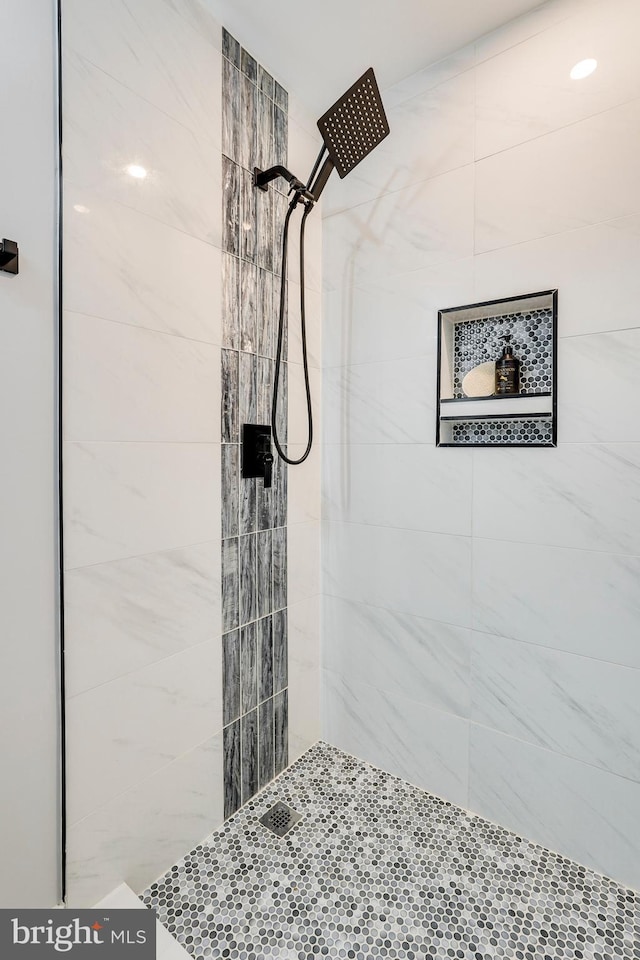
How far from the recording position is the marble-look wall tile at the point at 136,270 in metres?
0.99

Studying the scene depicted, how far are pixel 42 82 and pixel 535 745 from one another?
1.93 meters

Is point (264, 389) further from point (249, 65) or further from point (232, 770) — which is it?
point (232, 770)

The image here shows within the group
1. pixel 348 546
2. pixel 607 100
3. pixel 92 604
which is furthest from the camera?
pixel 348 546

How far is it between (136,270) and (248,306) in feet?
1.23

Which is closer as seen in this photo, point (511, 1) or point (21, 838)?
point (21, 838)

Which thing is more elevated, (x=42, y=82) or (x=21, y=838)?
(x=42, y=82)

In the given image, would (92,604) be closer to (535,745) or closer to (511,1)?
(535,745)

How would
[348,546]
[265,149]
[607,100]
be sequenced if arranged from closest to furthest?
1. [607,100]
2. [265,149]
3. [348,546]

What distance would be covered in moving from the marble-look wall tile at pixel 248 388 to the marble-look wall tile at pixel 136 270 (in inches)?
4.8

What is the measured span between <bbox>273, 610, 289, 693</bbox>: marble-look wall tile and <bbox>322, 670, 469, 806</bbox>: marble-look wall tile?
24 cm

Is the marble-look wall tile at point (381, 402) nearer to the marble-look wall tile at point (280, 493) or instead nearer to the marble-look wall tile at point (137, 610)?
the marble-look wall tile at point (280, 493)

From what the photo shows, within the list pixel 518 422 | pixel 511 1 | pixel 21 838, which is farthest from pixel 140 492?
pixel 511 1

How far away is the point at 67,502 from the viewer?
99 cm

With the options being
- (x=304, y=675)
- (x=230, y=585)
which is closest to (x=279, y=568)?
(x=230, y=585)
